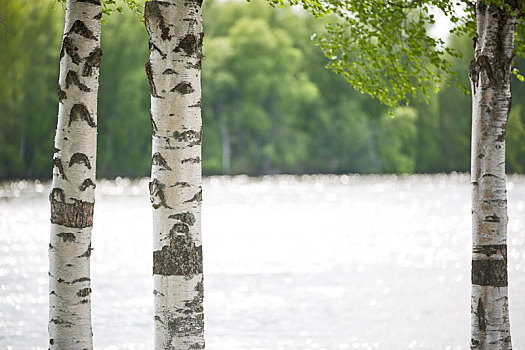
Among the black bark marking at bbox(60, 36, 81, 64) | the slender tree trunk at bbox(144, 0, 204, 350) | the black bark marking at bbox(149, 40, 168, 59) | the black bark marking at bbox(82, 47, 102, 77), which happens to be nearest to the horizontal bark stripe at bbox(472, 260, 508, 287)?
the slender tree trunk at bbox(144, 0, 204, 350)

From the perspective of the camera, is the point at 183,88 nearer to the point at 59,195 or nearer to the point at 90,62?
the point at 90,62

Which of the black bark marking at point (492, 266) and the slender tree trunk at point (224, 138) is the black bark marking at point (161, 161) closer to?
the black bark marking at point (492, 266)

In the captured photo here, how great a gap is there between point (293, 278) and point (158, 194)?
38.3ft

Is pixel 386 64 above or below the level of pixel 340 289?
above

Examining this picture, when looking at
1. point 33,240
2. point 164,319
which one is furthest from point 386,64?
point 33,240

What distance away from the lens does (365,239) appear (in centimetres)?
2459

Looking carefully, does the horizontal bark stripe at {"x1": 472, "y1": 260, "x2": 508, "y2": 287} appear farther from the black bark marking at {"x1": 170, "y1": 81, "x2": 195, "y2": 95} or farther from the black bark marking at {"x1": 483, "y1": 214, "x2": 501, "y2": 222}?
the black bark marking at {"x1": 170, "y1": 81, "x2": 195, "y2": 95}

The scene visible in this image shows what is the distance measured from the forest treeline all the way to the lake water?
94.1ft

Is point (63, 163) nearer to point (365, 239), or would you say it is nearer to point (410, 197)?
point (365, 239)

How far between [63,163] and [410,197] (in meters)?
38.5

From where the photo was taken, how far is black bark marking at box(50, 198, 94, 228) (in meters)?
6.84

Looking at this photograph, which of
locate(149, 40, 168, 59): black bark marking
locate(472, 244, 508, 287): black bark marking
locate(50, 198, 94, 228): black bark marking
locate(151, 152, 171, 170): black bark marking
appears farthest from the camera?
locate(472, 244, 508, 287): black bark marking

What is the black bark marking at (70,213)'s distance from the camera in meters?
6.84

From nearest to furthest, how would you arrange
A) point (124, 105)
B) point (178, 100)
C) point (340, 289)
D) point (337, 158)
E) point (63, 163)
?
point (178, 100), point (63, 163), point (340, 289), point (124, 105), point (337, 158)
